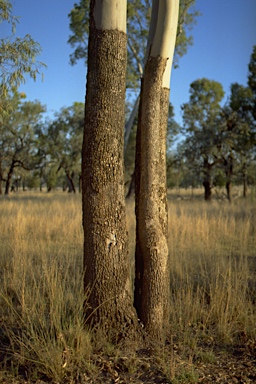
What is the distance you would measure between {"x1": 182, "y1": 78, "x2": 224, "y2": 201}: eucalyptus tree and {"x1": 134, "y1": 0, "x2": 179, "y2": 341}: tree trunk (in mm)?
16882

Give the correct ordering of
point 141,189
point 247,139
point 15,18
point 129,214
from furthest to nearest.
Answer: point 247,139 < point 129,214 < point 15,18 < point 141,189

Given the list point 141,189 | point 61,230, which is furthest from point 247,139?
point 141,189

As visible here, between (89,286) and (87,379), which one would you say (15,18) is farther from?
(87,379)

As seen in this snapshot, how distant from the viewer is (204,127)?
2048 centimetres

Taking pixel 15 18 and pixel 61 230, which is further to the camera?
pixel 61 230

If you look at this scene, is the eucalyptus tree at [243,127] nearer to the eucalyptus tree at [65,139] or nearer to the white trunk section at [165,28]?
the eucalyptus tree at [65,139]

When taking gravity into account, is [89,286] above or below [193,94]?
below

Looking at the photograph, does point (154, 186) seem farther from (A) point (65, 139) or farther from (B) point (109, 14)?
(A) point (65, 139)

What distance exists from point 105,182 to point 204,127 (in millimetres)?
18265

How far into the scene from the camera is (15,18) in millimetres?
5516

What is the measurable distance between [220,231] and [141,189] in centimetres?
617

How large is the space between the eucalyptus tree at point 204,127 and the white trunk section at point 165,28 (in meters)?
16.9

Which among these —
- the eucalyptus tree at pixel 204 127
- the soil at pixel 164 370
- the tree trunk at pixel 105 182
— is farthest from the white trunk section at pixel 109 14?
the eucalyptus tree at pixel 204 127

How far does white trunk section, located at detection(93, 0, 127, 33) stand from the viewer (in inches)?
122
